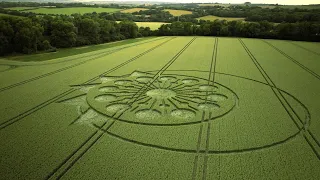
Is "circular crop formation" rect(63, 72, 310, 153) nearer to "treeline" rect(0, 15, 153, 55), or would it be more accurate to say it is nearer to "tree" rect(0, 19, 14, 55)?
"treeline" rect(0, 15, 153, 55)

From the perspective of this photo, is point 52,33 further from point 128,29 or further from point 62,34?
point 128,29

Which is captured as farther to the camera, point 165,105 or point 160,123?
point 165,105

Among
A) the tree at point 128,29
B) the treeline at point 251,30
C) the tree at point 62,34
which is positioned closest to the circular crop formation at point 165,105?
the tree at point 62,34

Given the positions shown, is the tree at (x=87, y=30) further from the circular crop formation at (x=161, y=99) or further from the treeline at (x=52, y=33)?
the circular crop formation at (x=161, y=99)

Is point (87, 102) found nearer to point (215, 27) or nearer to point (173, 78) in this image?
point (173, 78)

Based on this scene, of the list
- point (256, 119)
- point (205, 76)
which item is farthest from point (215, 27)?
point (256, 119)

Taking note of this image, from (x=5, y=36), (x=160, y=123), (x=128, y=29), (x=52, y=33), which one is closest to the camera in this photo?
(x=160, y=123)

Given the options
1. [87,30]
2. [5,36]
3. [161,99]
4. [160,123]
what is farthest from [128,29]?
[160,123]
